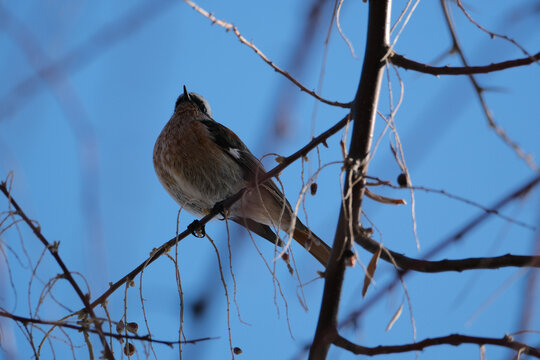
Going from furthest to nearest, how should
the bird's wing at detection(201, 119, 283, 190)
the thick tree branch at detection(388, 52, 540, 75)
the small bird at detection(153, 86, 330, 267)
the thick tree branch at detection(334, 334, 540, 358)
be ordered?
1. the bird's wing at detection(201, 119, 283, 190)
2. the small bird at detection(153, 86, 330, 267)
3. the thick tree branch at detection(388, 52, 540, 75)
4. the thick tree branch at detection(334, 334, 540, 358)

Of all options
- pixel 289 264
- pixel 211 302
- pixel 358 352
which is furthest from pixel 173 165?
pixel 211 302

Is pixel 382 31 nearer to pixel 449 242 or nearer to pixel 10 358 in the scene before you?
pixel 449 242

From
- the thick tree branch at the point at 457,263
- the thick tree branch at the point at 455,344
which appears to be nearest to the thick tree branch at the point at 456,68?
the thick tree branch at the point at 457,263

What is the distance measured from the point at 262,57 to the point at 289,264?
790 millimetres

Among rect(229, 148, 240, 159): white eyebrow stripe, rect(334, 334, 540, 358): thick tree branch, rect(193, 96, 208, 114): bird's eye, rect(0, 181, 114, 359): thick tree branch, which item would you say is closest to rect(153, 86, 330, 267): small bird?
rect(229, 148, 240, 159): white eyebrow stripe

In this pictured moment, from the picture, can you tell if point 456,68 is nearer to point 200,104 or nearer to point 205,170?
point 205,170

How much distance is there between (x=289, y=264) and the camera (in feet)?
7.30

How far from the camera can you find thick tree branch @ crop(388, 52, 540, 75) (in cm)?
165

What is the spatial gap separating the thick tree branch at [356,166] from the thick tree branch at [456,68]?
0.07 metres

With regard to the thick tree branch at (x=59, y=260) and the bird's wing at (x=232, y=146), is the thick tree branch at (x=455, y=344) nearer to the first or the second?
the thick tree branch at (x=59, y=260)

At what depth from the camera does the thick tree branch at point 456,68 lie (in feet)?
5.40

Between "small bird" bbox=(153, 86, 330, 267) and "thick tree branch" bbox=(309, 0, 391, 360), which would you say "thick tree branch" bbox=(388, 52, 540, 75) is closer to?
"thick tree branch" bbox=(309, 0, 391, 360)

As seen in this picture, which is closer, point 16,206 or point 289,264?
point 16,206

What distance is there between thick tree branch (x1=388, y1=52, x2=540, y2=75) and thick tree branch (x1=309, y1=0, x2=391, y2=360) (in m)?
0.07
